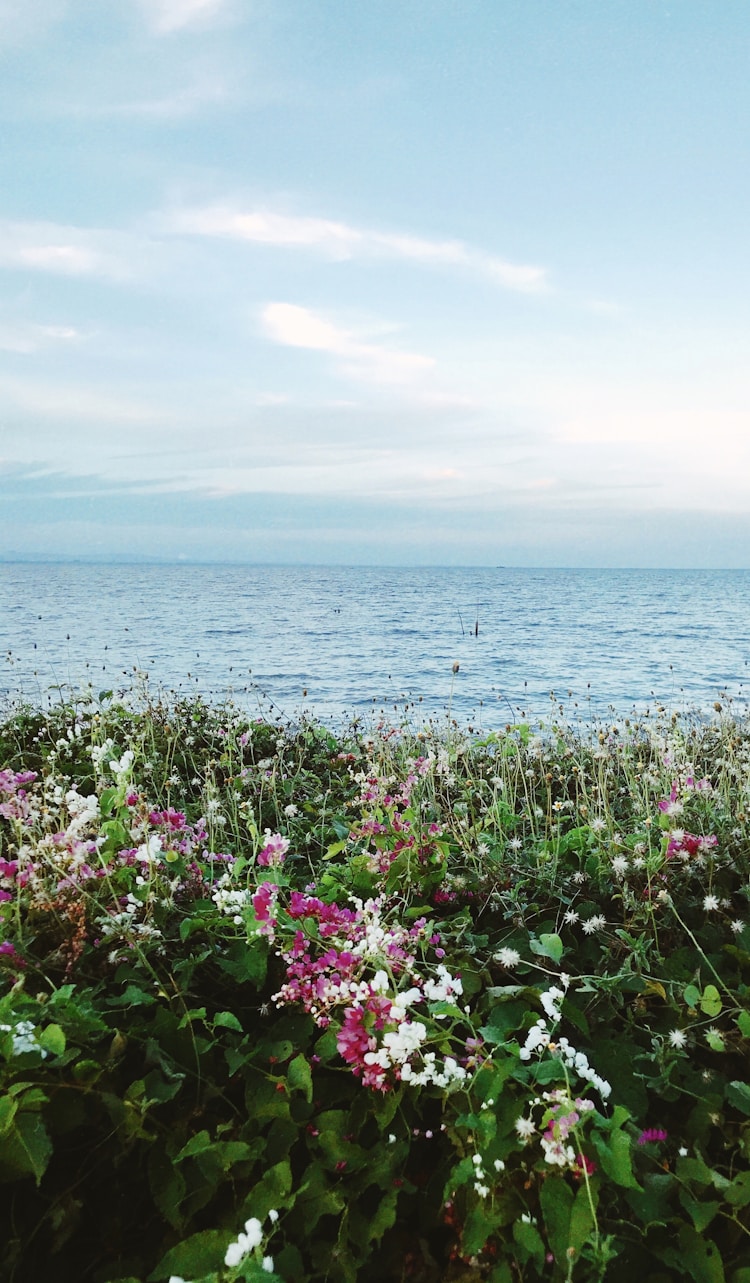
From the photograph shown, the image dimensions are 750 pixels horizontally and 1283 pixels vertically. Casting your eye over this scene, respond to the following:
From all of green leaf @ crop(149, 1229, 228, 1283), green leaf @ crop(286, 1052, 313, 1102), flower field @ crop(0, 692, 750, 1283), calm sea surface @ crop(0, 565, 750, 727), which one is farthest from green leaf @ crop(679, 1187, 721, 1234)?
calm sea surface @ crop(0, 565, 750, 727)

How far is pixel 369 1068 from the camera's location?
1829mm

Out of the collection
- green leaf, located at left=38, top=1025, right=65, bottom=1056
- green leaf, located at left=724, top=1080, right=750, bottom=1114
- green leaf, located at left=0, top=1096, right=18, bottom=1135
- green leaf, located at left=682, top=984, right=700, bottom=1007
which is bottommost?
green leaf, located at left=724, top=1080, right=750, bottom=1114

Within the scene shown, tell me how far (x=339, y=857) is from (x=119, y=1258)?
232cm

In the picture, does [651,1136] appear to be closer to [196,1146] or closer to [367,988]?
[367,988]

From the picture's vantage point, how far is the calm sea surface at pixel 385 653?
1515 cm

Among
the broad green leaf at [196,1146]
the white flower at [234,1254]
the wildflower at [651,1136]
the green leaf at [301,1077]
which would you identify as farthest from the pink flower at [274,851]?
the wildflower at [651,1136]

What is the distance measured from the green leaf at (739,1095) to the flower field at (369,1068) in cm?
1

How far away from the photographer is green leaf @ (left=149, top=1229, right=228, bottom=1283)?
60.3 inches

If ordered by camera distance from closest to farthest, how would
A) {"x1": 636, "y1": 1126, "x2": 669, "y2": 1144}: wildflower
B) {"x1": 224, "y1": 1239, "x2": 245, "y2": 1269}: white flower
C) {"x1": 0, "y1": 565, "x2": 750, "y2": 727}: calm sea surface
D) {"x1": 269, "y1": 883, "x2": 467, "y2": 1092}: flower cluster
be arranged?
1. {"x1": 224, "y1": 1239, "x2": 245, "y2": 1269}: white flower
2. {"x1": 269, "y1": 883, "x2": 467, "y2": 1092}: flower cluster
3. {"x1": 636, "y1": 1126, "x2": 669, "y2": 1144}: wildflower
4. {"x1": 0, "y1": 565, "x2": 750, "y2": 727}: calm sea surface

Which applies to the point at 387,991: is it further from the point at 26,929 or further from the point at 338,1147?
the point at 26,929

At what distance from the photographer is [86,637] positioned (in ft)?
104

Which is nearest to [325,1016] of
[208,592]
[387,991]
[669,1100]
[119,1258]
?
[387,991]

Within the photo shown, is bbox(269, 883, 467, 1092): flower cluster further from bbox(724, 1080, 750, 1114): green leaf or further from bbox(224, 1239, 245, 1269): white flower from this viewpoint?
bbox(724, 1080, 750, 1114): green leaf

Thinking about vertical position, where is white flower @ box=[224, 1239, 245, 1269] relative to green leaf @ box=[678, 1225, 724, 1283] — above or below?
above
